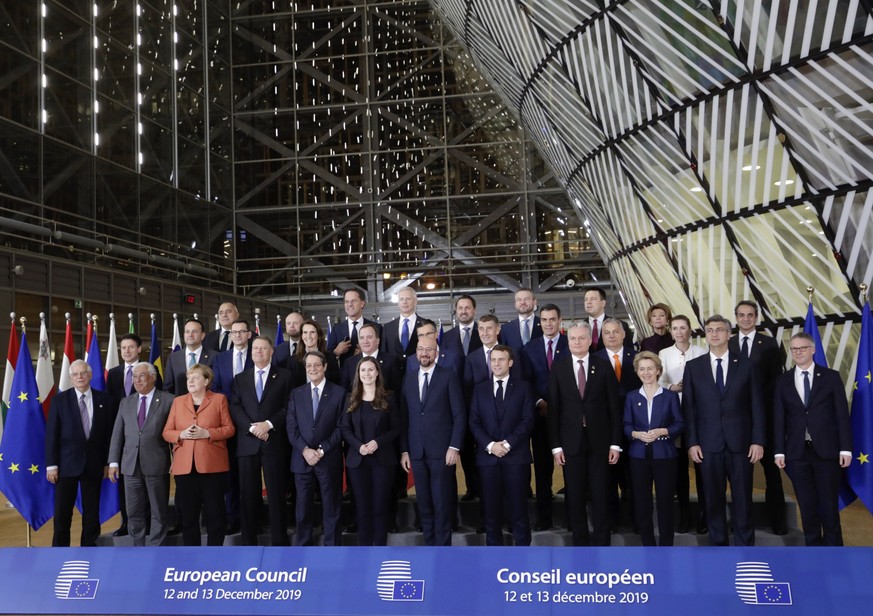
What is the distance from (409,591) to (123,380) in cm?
387

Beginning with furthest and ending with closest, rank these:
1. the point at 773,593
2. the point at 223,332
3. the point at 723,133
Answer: the point at 723,133 < the point at 223,332 < the point at 773,593

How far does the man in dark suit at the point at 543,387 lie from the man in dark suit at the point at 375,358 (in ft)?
3.55

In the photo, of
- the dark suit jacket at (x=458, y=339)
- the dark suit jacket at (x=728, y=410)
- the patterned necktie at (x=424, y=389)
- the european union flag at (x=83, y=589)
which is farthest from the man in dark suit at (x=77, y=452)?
the dark suit jacket at (x=728, y=410)

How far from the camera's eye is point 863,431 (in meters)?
6.71

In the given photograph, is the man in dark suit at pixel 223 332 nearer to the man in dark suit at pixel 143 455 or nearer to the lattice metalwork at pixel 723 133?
the man in dark suit at pixel 143 455

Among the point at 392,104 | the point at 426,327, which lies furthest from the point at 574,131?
the point at 392,104

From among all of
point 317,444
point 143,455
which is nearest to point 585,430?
point 317,444

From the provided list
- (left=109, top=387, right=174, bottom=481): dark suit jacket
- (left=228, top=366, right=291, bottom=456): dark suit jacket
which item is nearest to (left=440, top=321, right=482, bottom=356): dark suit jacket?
(left=228, top=366, right=291, bottom=456): dark suit jacket

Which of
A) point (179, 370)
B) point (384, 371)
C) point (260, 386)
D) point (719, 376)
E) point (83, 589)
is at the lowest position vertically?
point (83, 589)

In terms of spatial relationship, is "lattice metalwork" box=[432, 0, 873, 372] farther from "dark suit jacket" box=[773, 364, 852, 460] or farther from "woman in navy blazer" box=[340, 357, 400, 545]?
"woman in navy blazer" box=[340, 357, 400, 545]

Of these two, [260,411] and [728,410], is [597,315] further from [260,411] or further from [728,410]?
[260,411]

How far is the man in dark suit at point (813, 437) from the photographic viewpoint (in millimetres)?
6328

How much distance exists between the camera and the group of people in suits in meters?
6.52

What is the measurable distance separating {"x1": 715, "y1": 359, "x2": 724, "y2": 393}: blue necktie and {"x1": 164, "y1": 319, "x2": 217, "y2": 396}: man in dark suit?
4.28m
